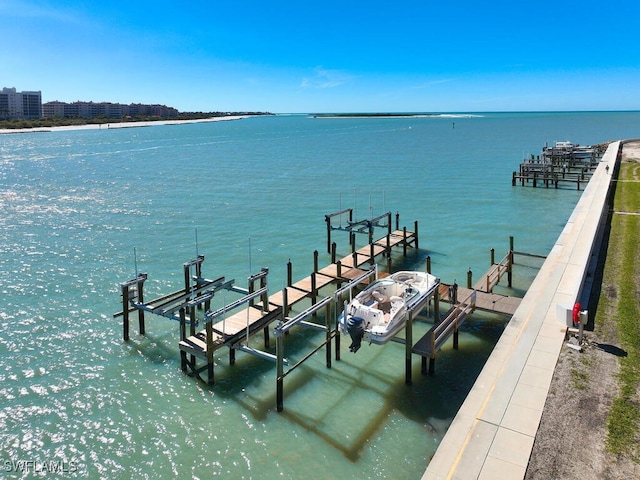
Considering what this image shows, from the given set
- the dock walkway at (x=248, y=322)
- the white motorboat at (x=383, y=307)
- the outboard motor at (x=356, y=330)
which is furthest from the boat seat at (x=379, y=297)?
the dock walkway at (x=248, y=322)

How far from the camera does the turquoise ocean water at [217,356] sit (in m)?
12.3

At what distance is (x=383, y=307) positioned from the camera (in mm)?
17234

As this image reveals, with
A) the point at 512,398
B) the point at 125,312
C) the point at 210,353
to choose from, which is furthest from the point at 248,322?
the point at 512,398

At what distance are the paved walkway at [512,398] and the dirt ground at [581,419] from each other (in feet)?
0.72

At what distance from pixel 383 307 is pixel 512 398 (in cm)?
649

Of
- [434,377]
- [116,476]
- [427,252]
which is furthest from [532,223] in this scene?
[116,476]

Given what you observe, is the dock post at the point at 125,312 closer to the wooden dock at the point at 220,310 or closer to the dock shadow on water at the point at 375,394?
the wooden dock at the point at 220,310

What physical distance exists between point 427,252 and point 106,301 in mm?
17274

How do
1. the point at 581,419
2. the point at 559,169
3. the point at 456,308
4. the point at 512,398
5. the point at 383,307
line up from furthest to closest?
the point at 559,169 → the point at 383,307 → the point at 456,308 → the point at 512,398 → the point at 581,419

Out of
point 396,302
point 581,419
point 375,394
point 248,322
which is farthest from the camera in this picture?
point 396,302

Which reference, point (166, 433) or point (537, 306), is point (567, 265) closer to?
point (537, 306)

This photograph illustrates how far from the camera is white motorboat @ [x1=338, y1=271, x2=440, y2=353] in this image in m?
15.0

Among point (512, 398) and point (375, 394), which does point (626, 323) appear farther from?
point (375, 394)

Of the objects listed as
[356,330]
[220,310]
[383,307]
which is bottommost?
[356,330]
